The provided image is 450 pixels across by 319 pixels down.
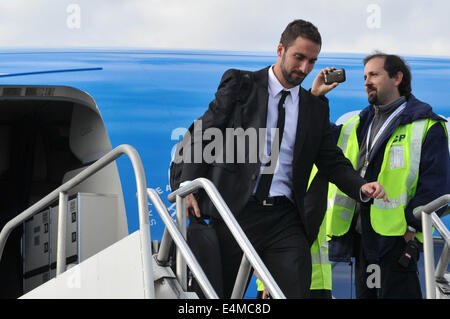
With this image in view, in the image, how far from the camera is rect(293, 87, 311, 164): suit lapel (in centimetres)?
379

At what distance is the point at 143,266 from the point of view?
2.80 m

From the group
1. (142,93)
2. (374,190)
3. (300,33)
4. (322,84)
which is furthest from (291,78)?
(142,93)

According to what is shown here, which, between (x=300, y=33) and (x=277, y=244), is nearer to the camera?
(x=277, y=244)

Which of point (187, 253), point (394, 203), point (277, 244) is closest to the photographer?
point (187, 253)

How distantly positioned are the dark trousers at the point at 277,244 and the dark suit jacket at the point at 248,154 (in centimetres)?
7

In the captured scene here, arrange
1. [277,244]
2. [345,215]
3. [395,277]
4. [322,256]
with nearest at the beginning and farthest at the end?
[277,244] < [395,277] < [345,215] < [322,256]

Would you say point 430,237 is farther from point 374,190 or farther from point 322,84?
point 322,84

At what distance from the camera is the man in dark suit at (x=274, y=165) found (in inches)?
145

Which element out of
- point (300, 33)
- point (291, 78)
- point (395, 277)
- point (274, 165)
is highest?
point (300, 33)

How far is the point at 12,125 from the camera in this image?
20.8 ft

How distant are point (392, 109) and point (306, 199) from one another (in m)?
0.82

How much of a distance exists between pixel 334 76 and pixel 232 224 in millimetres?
2027

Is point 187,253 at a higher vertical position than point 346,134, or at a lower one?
lower
